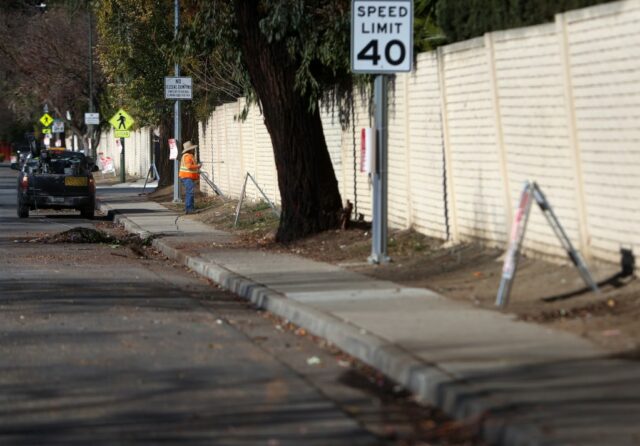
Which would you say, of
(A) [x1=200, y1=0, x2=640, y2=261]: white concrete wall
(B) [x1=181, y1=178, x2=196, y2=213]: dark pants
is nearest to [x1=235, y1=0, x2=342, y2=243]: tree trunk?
(A) [x1=200, y1=0, x2=640, y2=261]: white concrete wall

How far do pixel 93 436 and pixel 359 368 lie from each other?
276 cm

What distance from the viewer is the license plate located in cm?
3108

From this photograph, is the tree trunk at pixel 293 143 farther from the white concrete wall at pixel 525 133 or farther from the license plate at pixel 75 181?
the license plate at pixel 75 181

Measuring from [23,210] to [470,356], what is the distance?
23.5 m

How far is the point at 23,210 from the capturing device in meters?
31.5

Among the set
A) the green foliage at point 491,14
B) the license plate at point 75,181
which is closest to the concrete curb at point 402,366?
the green foliage at point 491,14

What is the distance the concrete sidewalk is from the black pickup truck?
15.3 m

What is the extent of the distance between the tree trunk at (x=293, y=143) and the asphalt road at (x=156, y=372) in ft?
13.9

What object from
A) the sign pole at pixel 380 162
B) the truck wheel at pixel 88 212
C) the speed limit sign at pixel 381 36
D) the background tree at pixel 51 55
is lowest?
the truck wheel at pixel 88 212

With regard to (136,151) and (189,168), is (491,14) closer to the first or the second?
(189,168)

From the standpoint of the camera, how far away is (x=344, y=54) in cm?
2106

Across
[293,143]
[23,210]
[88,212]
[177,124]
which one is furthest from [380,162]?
[177,124]

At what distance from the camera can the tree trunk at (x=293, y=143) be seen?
20.3 meters

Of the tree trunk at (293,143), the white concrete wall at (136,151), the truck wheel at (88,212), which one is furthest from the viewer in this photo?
the white concrete wall at (136,151)
